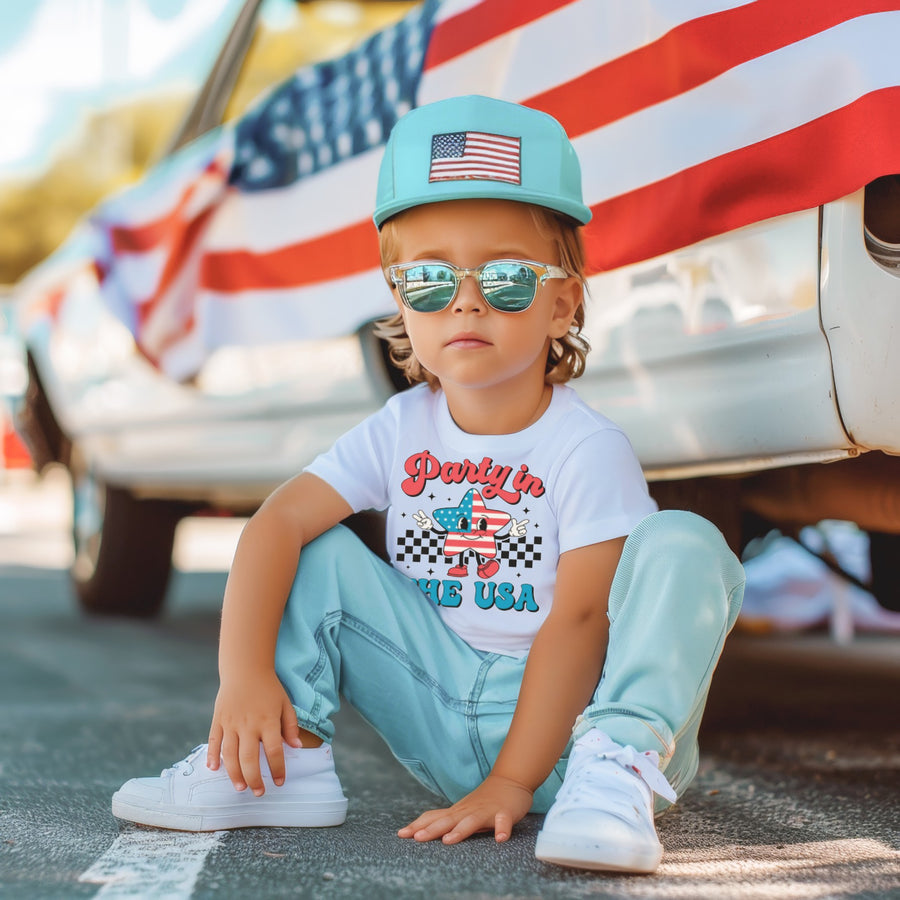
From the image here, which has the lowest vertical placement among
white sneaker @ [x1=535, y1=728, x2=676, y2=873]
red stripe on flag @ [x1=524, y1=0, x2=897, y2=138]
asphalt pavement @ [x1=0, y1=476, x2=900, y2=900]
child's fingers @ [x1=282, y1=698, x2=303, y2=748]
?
asphalt pavement @ [x1=0, y1=476, x2=900, y2=900]

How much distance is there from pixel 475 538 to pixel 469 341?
0.29m

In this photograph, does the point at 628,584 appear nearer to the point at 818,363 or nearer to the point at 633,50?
the point at 818,363

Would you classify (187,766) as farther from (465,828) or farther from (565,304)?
(565,304)

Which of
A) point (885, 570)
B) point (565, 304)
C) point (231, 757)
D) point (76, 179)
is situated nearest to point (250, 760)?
point (231, 757)

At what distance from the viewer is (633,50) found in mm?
2141

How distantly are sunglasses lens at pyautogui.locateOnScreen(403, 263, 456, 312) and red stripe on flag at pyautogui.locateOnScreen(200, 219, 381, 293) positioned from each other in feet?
2.77

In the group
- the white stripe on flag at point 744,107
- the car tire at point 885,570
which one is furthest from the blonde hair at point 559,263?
the car tire at point 885,570

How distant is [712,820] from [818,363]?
71 centimetres

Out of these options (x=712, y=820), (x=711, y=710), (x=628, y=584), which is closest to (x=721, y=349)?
(x=628, y=584)

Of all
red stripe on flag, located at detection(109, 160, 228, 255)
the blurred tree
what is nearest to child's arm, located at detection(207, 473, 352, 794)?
red stripe on flag, located at detection(109, 160, 228, 255)

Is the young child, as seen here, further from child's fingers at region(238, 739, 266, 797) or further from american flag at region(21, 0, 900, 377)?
american flag at region(21, 0, 900, 377)

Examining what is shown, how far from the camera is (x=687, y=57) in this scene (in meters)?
2.05

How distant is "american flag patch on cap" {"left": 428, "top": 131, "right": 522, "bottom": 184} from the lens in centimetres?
180

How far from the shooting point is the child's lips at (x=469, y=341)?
6.03 ft
